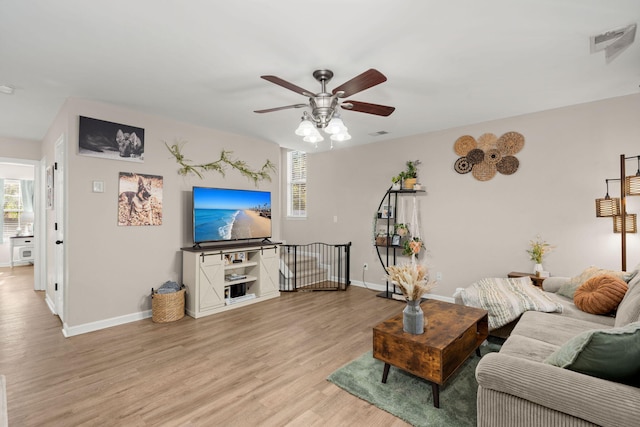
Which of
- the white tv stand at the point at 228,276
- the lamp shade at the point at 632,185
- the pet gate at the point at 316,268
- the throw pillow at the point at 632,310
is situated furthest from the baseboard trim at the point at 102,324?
the lamp shade at the point at 632,185

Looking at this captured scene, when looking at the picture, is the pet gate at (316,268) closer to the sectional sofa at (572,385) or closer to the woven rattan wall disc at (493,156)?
the woven rattan wall disc at (493,156)

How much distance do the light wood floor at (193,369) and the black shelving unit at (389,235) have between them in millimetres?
998

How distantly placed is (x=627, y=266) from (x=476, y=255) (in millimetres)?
1520

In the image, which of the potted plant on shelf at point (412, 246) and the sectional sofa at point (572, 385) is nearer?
the sectional sofa at point (572, 385)

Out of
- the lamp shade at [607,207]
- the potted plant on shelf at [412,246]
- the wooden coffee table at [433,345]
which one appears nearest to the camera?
the wooden coffee table at [433,345]

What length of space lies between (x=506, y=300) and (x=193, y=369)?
2920mm

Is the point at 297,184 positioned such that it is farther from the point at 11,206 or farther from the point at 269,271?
the point at 11,206

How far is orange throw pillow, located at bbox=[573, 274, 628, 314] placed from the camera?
2.48 meters

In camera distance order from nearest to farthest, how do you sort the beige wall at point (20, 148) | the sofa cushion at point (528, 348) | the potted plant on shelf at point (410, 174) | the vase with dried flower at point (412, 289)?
the sofa cushion at point (528, 348)
the vase with dried flower at point (412, 289)
the potted plant on shelf at point (410, 174)
the beige wall at point (20, 148)

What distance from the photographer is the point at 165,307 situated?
3.68m

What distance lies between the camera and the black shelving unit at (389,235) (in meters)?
4.94

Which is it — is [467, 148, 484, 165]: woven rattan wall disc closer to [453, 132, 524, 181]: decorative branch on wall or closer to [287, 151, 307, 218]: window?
[453, 132, 524, 181]: decorative branch on wall

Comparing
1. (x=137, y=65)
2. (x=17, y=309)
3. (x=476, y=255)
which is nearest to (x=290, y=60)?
(x=137, y=65)

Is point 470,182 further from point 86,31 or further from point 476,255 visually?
point 86,31
